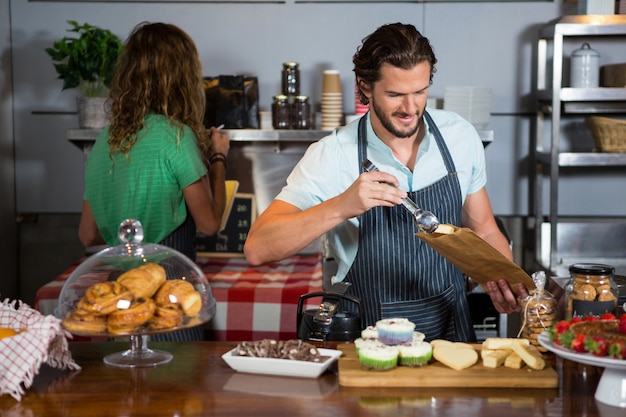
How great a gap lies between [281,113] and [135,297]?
7.31ft

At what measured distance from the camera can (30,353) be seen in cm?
185

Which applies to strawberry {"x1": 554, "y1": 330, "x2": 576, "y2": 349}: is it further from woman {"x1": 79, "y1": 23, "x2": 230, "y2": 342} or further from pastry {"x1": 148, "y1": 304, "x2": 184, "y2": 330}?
woman {"x1": 79, "y1": 23, "x2": 230, "y2": 342}

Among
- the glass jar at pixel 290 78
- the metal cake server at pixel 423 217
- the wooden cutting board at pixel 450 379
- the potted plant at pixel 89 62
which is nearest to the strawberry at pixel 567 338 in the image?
the wooden cutting board at pixel 450 379

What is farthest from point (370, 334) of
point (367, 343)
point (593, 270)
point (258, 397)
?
point (593, 270)

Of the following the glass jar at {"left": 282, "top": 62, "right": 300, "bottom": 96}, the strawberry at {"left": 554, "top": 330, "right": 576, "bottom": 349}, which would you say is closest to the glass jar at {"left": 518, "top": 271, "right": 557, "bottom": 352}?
the strawberry at {"left": 554, "top": 330, "right": 576, "bottom": 349}

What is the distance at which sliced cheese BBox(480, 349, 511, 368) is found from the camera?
1896mm

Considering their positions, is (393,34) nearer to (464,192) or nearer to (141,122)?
(464,192)

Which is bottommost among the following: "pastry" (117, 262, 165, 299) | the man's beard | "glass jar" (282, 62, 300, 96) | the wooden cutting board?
the wooden cutting board

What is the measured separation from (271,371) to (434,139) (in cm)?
99

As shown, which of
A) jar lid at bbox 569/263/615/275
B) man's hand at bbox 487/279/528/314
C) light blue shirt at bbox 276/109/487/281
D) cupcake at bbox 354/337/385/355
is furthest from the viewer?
light blue shirt at bbox 276/109/487/281

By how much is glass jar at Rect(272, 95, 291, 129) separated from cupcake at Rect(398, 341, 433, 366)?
2.25 meters

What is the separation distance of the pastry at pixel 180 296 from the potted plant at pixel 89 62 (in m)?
2.12

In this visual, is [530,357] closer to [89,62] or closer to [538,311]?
[538,311]

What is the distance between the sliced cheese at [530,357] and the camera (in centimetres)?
188
